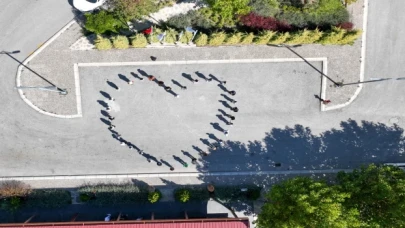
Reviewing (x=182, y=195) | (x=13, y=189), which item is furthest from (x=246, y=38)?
(x=13, y=189)

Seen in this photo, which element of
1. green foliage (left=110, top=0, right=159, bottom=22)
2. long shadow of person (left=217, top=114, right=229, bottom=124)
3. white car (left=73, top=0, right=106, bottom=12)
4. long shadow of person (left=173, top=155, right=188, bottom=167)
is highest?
white car (left=73, top=0, right=106, bottom=12)

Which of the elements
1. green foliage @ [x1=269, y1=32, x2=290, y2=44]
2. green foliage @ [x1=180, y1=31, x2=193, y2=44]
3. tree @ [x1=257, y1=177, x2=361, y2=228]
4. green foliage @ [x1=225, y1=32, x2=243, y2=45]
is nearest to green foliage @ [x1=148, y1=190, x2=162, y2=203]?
tree @ [x1=257, y1=177, x2=361, y2=228]

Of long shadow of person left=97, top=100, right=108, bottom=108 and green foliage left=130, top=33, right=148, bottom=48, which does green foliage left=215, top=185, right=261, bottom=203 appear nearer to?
long shadow of person left=97, top=100, right=108, bottom=108

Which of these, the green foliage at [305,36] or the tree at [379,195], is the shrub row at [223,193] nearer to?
the tree at [379,195]

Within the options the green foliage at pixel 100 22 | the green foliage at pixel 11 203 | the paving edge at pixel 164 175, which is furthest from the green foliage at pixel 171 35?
the green foliage at pixel 11 203

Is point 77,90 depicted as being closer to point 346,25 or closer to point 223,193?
point 223,193

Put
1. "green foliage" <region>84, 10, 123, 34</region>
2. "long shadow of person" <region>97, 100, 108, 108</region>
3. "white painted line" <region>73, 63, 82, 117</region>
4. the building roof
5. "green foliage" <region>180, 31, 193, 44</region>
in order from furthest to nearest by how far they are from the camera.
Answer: "long shadow of person" <region>97, 100, 108, 108</region>
"white painted line" <region>73, 63, 82, 117</region>
"green foliage" <region>180, 31, 193, 44</region>
"green foliage" <region>84, 10, 123, 34</region>
the building roof
